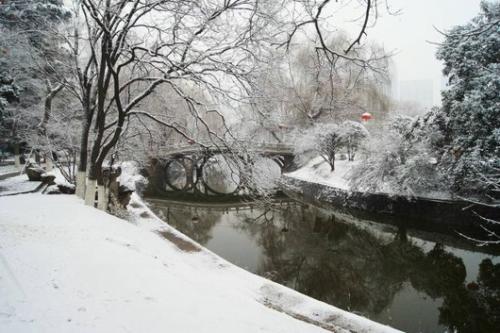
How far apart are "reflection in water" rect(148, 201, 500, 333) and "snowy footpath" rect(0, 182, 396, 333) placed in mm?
2673

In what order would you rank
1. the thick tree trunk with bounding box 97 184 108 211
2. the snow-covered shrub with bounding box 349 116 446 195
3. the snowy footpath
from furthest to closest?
the snow-covered shrub with bounding box 349 116 446 195
the thick tree trunk with bounding box 97 184 108 211
the snowy footpath

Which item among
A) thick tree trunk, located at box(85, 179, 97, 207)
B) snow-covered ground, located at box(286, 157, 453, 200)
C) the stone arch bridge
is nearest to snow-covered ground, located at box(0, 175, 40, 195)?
thick tree trunk, located at box(85, 179, 97, 207)

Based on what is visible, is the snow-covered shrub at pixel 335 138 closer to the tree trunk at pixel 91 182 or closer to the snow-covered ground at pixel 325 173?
the snow-covered ground at pixel 325 173

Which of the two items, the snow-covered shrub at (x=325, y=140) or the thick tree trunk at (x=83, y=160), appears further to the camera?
the snow-covered shrub at (x=325, y=140)

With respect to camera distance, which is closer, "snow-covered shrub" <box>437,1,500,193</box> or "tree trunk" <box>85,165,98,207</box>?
"tree trunk" <box>85,165,98,207</box>

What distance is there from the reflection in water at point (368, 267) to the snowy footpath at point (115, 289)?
267cm

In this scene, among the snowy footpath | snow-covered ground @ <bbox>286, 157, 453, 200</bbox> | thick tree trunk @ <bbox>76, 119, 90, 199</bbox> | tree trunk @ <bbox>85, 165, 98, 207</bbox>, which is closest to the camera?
the snowy footpath

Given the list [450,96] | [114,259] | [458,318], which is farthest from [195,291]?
[450,96]

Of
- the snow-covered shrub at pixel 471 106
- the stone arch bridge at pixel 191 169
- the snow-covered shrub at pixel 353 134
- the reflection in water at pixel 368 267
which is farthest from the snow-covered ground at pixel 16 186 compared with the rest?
the snow-covered shrub at pixel 353 134

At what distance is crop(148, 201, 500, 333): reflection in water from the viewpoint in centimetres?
797

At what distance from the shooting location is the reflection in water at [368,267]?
7.97 meters

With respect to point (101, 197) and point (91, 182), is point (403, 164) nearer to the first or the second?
point (101, 197)

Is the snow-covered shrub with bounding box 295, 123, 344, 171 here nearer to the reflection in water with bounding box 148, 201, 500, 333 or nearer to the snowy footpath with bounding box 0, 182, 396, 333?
the reflection in water with bounding box 148, 201, 500, 333

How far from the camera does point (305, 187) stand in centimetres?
2292
